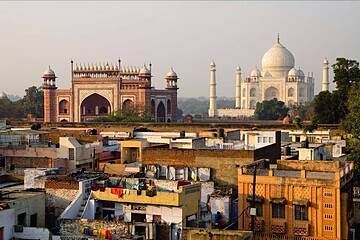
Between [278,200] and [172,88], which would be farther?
[172,88]

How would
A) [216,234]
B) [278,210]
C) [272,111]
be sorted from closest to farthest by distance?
[216,234] < [278,210] < [272,111]

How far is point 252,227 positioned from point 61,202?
17.5ft

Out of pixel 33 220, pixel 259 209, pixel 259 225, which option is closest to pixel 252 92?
pixel 259 209

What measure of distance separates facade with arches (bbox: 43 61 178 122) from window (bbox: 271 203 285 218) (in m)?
41.3

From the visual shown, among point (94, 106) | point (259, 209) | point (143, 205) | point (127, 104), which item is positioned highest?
point (127, 104)

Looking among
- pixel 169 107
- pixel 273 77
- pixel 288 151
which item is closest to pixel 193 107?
pixel 273 77

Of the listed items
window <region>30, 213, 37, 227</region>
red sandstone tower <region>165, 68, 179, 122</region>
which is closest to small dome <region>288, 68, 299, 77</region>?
red sandstone tower <region>165, 68, 179, 122</region>

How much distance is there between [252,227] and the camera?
1703 cm

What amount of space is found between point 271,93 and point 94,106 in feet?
133

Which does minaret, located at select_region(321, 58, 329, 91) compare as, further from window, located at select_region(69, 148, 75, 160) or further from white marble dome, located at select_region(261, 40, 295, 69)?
window, located at select_region(69, 148, 75, 160)

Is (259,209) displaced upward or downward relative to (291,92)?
downward

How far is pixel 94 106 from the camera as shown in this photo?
207 ft

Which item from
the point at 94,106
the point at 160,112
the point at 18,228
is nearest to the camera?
the point at 18,228

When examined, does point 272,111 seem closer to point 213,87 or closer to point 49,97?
point 213,87
